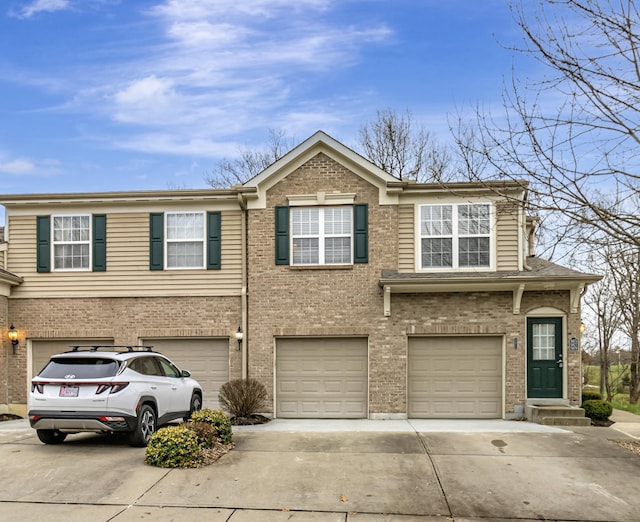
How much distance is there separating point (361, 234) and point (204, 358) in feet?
17.8

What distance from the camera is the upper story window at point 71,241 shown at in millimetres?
15133

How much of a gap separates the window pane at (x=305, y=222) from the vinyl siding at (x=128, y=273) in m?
1.58

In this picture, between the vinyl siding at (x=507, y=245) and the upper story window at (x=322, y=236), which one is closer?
the vinyl siding at (x=507, y=245)

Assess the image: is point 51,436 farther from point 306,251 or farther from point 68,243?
point 306,251

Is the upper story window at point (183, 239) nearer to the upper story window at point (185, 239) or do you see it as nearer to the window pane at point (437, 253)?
the upper story window at point (185, 239)

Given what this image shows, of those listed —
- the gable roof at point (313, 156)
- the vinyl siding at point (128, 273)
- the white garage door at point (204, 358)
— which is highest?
the gable roof at point (313, 156)

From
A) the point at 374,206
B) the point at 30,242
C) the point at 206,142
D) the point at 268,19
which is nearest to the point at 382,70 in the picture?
the point at 268,19

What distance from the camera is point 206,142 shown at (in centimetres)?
2397

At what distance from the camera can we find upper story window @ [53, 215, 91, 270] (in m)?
15.1

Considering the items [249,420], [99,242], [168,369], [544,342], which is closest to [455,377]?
[544,342]

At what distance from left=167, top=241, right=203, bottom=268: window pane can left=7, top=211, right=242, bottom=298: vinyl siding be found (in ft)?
0.73

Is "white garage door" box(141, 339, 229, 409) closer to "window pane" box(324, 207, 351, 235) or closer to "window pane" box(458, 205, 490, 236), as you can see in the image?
"window pane" box(324, 207, 351, 235)

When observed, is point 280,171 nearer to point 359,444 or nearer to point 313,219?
point 313,219

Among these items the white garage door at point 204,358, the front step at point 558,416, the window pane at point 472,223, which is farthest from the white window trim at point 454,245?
the white garage door at point 204,358
